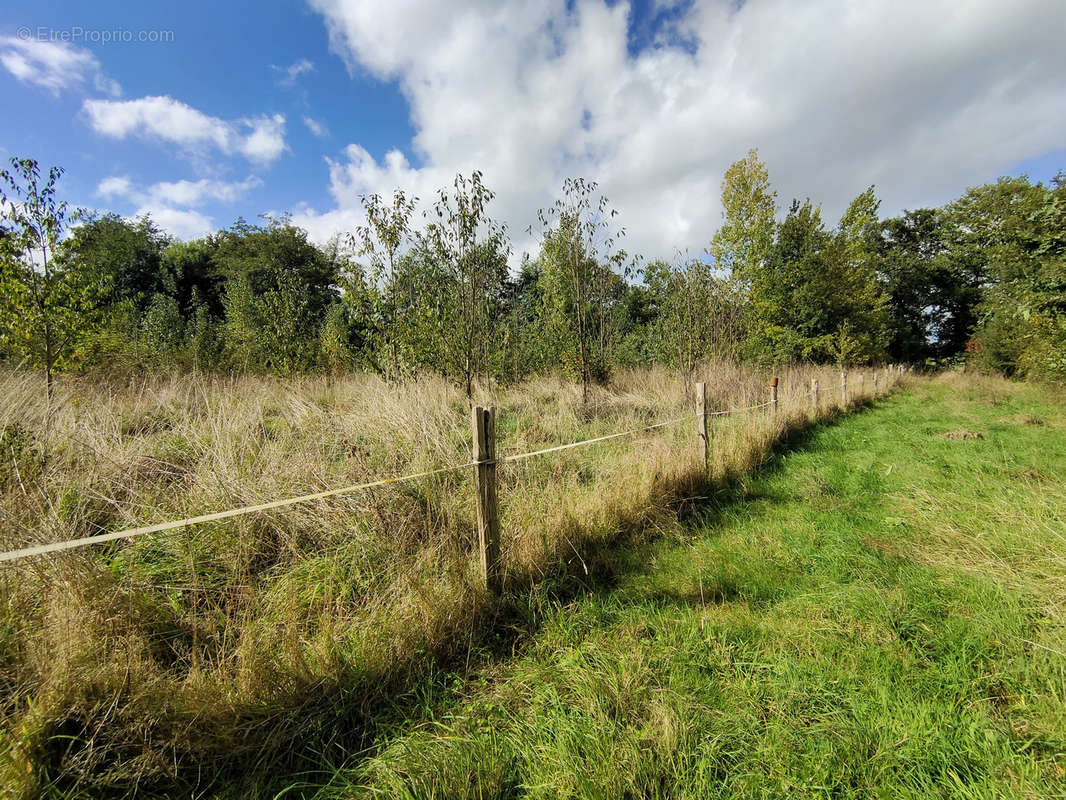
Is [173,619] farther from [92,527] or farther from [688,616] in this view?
[688,616]

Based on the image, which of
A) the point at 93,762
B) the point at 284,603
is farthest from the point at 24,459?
the point at 93,762

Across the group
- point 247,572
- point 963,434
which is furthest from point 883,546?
point 963,434

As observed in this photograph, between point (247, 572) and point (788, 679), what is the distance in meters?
Answer: 3.17

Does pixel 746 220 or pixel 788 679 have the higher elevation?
pixel 746 220

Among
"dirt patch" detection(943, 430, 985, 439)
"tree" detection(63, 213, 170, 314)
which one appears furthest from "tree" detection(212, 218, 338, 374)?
"tree" detection(63, 213, 170, 314)

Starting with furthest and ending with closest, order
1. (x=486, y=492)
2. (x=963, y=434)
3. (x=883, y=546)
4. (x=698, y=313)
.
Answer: (x=698, y=313), (x=963, y=434), (x=883, y=546), (x=486, y=492)

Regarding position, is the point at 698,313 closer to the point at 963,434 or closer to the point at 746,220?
the point at 963,434

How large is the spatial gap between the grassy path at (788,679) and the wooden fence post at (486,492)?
0.51 meters

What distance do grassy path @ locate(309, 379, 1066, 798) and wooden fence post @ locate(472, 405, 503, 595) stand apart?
1.67ft

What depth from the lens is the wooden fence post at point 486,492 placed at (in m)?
2.59

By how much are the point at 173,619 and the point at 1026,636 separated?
15.5 ft

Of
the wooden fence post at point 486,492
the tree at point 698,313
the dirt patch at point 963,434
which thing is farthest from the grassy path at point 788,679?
the tree at point 698,313

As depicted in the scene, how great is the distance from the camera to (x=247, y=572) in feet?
8.03

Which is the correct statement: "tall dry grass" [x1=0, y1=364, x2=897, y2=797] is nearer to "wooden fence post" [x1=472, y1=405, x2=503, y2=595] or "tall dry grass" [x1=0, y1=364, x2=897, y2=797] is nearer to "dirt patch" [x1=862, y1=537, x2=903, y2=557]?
"wooden fence post" [x1=472, y1=405, x2=503, y2=595]
